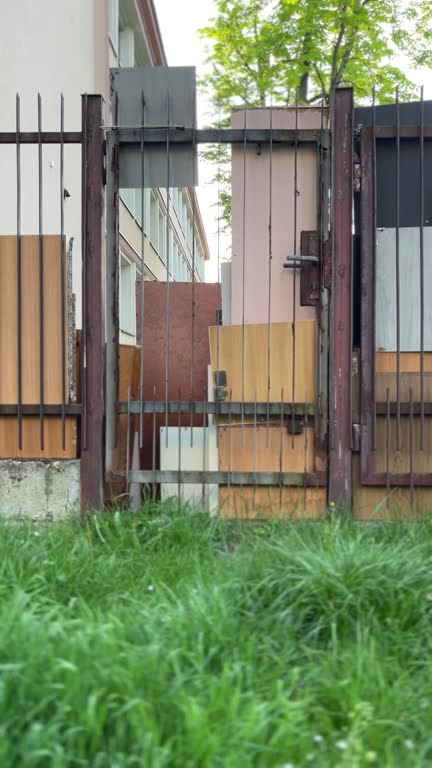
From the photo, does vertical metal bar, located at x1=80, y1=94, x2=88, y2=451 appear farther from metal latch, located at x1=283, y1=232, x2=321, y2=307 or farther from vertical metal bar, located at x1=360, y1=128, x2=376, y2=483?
vertical metal bar, located at x1=360, y1=128, x2=376, y2=483

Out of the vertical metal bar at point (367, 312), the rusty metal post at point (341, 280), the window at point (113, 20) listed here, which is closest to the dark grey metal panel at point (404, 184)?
the vertical metal bar at point (367, 312)

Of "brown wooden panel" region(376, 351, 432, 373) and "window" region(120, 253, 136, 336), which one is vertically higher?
"window" region(120, 253, 136, 336)

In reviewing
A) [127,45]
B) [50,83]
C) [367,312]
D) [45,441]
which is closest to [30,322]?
[45,441]

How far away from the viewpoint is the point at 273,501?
3.78 metres

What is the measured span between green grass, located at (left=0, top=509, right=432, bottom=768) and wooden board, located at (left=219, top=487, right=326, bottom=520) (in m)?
0.66

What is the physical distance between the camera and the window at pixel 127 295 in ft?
39.8

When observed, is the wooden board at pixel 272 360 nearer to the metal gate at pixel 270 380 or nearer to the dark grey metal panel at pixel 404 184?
the metal gate at pixel 270 380

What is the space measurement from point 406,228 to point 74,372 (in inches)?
78.8

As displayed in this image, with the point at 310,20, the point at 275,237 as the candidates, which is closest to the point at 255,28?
the point at 310,20

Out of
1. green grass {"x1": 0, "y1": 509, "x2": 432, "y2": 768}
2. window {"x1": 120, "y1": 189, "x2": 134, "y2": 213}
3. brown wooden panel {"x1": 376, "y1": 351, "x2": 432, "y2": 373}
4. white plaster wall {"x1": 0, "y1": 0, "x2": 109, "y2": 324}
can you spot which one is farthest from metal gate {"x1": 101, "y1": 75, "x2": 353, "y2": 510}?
window {"x1": 120, "y1": 189, "x2": 134, "y2": 213}

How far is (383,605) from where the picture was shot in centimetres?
238

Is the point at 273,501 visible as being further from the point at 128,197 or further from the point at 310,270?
the point at 128,197

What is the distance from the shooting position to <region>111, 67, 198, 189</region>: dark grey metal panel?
3814mm

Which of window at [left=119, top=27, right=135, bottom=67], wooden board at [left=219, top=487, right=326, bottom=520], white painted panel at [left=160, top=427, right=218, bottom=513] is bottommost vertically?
wooden board at [left=219, top=487, right=326, bottom=520]
